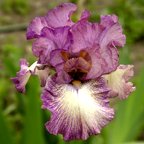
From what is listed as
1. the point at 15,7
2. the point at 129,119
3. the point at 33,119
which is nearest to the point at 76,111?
the point at 33,119

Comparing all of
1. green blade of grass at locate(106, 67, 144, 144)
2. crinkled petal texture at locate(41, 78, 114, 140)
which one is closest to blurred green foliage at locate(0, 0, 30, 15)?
green blade of grass at locate(106, 67, 144, 144)

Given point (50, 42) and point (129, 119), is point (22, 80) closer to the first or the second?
point (50, 42)

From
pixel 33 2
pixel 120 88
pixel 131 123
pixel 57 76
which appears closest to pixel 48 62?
pixel 57 76

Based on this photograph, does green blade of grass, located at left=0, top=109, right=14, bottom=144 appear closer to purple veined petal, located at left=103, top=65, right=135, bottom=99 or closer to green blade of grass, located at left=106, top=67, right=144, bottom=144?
green blade of grass, located at left=106, top=67, right=144, bottom=144

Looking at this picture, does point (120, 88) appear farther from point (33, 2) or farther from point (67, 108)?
point (33, 2)

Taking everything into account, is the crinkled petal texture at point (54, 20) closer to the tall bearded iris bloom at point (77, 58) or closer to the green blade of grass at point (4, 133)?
the tall bearded iris bloom at point (77, 58)

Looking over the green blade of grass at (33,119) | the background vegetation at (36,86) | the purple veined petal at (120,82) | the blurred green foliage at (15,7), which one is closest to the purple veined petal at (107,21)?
the purple veined petal at (120,82)
